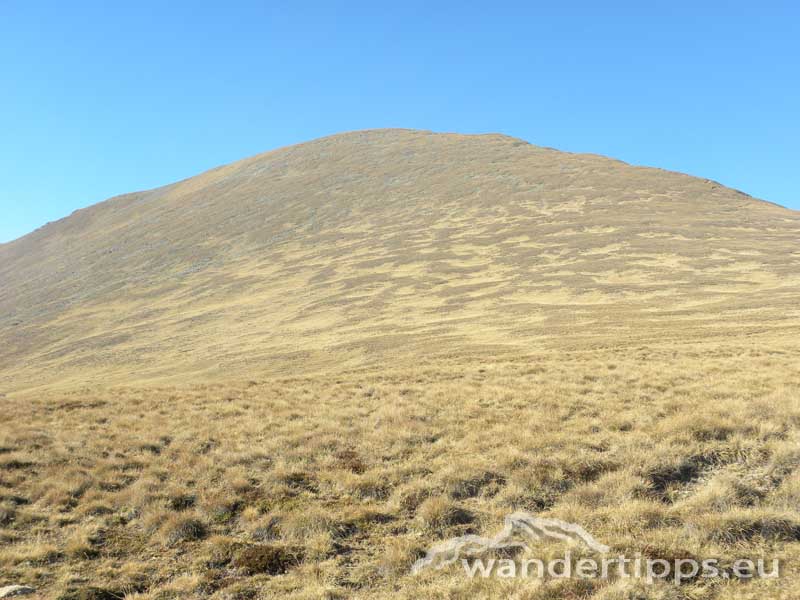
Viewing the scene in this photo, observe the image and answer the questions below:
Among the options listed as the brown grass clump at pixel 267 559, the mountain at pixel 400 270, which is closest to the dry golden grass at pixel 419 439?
the brown grass clump at pixel 267 559

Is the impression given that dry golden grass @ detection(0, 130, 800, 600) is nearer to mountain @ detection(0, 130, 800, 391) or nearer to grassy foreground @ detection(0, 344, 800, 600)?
grassy foreground @ detection(0, 344, 800, 600)

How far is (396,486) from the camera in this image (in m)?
9.99

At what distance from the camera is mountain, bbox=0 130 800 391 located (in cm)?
3928

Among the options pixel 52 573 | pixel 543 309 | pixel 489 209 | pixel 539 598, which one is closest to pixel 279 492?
pixel 52 573

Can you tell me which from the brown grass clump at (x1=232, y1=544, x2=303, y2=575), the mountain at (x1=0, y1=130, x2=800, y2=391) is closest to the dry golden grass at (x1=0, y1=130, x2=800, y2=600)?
the brown grass clump at (x1=232, y1=544, x2=303, y2=575)

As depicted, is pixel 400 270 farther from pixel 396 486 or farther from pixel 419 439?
pixel 396 486

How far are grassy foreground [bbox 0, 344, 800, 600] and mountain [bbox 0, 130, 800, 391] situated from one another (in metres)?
14.5

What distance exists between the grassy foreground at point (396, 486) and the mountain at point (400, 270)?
47.6 ft

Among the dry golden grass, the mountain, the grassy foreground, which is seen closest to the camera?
the grassy foreground

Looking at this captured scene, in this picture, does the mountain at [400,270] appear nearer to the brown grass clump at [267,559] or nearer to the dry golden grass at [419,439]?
the dry golden grass at [419,439]

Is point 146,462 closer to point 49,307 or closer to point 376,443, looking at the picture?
point 376,443

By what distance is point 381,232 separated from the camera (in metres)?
95.6

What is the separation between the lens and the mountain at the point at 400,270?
39.3 m

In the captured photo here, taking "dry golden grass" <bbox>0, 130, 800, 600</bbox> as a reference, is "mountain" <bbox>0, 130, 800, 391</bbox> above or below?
above
